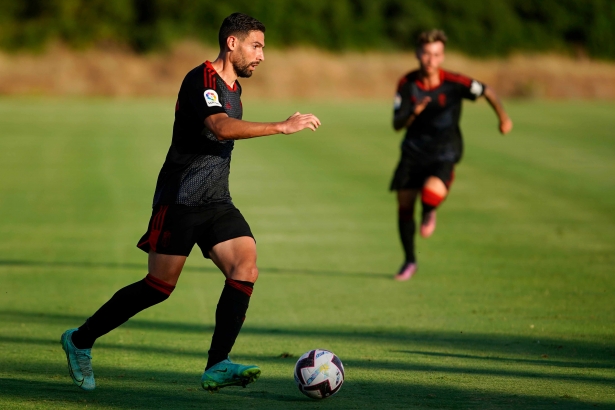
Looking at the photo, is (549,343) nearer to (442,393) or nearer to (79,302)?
(442,393)

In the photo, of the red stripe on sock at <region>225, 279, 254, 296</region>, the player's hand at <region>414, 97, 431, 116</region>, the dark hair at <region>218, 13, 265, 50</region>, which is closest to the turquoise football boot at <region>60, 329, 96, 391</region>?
the red stripe on sock at <region>225, 279, 254, 296</region>

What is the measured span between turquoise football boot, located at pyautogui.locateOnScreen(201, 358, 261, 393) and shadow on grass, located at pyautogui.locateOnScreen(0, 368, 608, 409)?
111 millimetres

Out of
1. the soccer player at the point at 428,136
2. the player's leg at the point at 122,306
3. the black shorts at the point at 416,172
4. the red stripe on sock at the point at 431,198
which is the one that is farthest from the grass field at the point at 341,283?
the black shorts at the point at 416,172

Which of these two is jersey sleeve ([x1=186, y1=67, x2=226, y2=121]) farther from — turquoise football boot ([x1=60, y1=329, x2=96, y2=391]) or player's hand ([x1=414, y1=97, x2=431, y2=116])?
player's hand ([x1=414, y1=97, x2=431, y2=116])

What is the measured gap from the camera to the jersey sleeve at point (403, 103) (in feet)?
33.9

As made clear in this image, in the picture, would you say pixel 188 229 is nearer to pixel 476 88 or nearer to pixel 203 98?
pixel 203 98

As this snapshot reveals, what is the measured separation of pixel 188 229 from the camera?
5.90m

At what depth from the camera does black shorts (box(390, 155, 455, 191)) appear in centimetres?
1065

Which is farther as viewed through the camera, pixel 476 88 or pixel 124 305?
pixel 476 88

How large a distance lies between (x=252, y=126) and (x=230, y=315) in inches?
45.2

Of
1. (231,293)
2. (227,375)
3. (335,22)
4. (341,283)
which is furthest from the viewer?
(335,22)

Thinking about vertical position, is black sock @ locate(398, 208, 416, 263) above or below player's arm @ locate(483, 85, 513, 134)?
below

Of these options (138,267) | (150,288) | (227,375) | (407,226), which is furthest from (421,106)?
(227,375)

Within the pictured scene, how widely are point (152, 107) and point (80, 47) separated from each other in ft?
70.0
